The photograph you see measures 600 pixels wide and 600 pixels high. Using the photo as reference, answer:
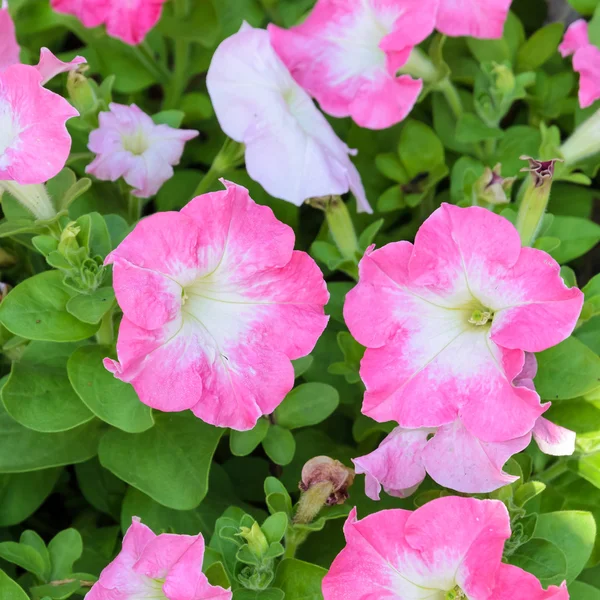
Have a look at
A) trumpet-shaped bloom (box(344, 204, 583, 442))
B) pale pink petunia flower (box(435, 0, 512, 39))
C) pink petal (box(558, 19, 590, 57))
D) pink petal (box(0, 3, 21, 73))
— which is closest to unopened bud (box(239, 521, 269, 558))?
trumpet-shaped bloom (box(344, 204, 583, 442))

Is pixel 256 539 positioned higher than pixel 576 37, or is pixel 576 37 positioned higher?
pixel 576 37

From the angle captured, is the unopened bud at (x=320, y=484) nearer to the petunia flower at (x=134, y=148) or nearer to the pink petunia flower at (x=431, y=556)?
the pink petunia flower at (x=431, y=556)

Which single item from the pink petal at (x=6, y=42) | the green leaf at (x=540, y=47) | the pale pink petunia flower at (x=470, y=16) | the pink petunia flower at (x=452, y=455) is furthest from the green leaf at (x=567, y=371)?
the pink petal at (x=6, y=42)

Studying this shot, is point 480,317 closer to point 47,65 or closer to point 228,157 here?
point 228,157

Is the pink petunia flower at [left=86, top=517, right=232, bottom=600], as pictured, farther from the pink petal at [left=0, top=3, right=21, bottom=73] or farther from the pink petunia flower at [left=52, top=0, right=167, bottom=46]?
the pink petunia flower at [left=52, top=0, right=167, bottom=46]

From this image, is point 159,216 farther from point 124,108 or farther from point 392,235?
point 392,235

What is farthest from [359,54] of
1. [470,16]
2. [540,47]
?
[540,47]

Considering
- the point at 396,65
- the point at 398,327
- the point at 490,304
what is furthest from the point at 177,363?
the point at 396,65
